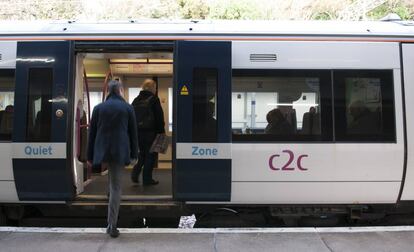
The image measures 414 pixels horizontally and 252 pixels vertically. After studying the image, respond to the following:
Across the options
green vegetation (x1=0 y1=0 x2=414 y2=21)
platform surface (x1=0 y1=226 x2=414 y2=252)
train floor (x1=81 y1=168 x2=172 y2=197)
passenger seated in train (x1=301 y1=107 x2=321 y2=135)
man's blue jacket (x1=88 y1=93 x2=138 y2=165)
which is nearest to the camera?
platform surface (x1=0 y1=226 x2=414 y2=252)

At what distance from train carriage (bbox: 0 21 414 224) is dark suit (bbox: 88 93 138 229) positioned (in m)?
0.83

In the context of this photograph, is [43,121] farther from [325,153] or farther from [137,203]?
[325,153]

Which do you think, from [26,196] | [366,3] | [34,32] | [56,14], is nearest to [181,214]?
[26,196]

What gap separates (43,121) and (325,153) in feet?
11.6

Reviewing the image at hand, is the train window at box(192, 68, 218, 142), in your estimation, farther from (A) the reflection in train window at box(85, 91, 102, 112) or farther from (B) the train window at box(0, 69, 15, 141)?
(A) the reflection in train window at box(85, 91, 102, 112)

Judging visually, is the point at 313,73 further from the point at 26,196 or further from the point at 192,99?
the point at 26,196

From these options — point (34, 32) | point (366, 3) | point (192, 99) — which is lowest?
point (192, 99)

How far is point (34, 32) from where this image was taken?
19.4 ft

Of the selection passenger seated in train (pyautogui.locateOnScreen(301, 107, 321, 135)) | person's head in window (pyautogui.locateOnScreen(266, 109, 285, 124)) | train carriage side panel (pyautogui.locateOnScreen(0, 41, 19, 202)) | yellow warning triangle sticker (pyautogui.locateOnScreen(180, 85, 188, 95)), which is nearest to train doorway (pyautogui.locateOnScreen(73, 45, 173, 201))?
yellow warning triangle sticker (pyautogui.locateOnScreen(180, 85, 188, 95))

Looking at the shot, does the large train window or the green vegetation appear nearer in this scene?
the large train window

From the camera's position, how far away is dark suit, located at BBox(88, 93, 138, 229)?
4953 millimetres

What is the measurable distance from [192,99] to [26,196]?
2.44m

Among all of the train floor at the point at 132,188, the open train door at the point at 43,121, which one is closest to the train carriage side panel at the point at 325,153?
the train floor at the point at 132,188

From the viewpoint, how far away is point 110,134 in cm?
499
